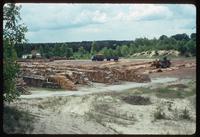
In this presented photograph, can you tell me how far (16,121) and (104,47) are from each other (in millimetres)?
1703

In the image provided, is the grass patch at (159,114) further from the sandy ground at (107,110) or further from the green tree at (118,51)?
the green tree at (118,51)

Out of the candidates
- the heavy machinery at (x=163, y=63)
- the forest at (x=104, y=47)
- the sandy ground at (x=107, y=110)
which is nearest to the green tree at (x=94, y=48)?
the forest at (x=104, y=47)

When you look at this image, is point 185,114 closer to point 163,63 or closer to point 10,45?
point 163,63

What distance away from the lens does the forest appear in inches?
236

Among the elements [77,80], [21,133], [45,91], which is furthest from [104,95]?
[21,133]

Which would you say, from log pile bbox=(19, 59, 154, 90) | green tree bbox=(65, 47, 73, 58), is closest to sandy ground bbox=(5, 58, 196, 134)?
log pile bbox=(19, 59, 154, 90)

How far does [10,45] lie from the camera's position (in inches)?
231

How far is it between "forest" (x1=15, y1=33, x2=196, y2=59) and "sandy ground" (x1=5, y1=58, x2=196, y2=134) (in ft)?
1.46

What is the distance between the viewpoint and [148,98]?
591 centimetres

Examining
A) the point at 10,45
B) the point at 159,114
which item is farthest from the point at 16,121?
the point at 159,114

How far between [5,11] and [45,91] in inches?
51.9

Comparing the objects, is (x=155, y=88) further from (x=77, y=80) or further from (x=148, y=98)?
(x=77, y=80)

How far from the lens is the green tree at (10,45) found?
571cm

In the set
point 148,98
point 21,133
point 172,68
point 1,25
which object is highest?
point 1,25
